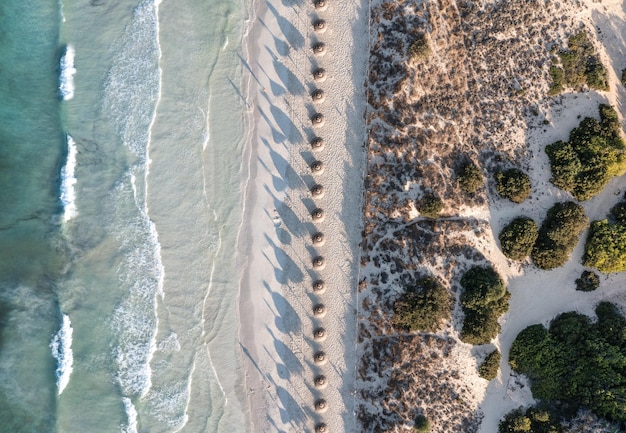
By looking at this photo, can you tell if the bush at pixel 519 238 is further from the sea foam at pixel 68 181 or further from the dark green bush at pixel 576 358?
the sea foam at pixel 68 181

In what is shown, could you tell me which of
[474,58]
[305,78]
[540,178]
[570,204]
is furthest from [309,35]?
[570,204]

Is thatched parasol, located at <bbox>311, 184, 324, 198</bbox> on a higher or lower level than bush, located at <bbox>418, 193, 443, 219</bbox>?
higher

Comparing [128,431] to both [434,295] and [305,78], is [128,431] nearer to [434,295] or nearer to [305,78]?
[434,295]

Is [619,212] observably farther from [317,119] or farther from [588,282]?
[317,119]

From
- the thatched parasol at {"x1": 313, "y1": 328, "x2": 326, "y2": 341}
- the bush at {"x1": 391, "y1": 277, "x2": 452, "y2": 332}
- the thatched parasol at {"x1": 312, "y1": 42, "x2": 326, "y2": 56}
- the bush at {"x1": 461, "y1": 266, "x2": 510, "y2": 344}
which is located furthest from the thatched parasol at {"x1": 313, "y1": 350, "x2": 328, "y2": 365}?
the thatched parasol at {"x1": 312, "y1": 42, "x2": 326, "y2": 56}

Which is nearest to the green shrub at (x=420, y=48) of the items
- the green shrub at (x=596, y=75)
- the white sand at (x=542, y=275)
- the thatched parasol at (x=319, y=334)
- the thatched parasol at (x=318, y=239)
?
the white sand at (x=542, y=275)

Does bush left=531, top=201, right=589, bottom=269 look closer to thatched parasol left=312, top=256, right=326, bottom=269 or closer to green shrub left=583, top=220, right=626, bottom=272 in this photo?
green shrub left=583, top=220, right=626, bottom=272
